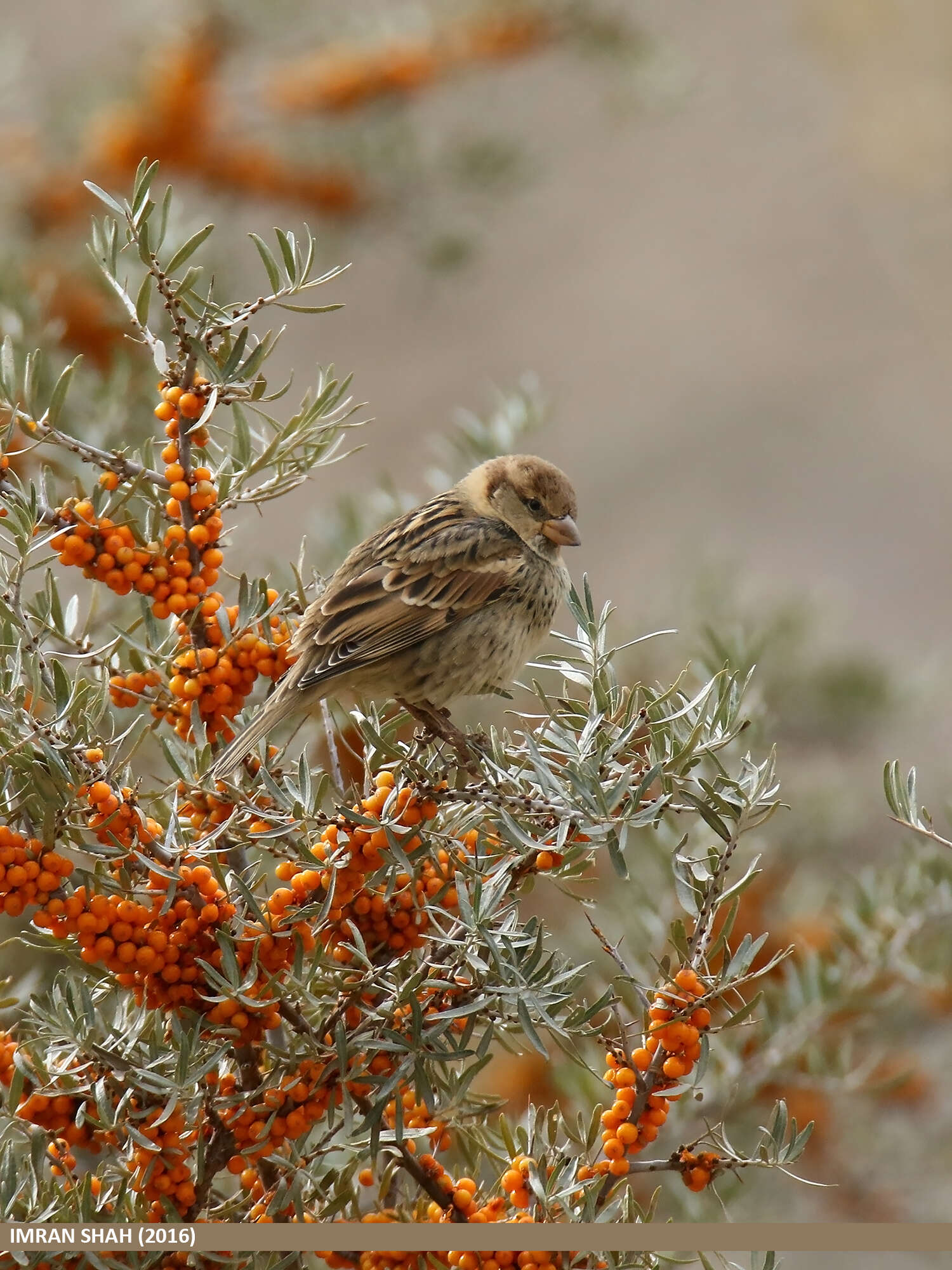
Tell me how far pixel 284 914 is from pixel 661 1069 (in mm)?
336

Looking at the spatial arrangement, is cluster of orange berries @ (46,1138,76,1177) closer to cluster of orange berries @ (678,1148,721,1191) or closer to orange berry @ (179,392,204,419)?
cluster of orange berries @ (678,1148,721,1191)

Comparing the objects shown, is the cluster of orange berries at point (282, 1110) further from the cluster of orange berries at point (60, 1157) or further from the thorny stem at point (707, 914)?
the thorny stem at point (707, 914)

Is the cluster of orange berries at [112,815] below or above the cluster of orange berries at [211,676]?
below

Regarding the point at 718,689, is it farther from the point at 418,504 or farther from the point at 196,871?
the point at 418,504

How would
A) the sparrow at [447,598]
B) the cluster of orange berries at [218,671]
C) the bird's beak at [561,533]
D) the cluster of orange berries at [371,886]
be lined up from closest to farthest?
the cluster of orange berries at [371,886] < the cluster of orange berries at [218,671] < the sparrow at [447,598] < the bird's beak at [561,533]

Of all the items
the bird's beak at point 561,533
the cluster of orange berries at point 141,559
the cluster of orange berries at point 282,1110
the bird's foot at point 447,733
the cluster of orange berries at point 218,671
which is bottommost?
the cluster of orange berries at point 282,1110

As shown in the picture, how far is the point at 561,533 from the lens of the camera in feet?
7.27

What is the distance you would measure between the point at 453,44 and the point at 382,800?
8.25 ft

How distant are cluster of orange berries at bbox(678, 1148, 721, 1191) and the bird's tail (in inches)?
19.8

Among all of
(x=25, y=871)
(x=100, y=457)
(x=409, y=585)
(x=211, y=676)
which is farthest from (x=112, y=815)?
(x=409, y=585)

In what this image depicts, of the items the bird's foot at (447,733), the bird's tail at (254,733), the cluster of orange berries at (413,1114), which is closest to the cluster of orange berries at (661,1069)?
the cluster of orange berries at (413,1114)

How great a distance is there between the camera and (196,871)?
3.59 ft

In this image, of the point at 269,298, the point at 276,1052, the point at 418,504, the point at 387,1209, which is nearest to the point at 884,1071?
the point at 418,504

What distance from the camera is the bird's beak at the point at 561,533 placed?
221 centimetres
